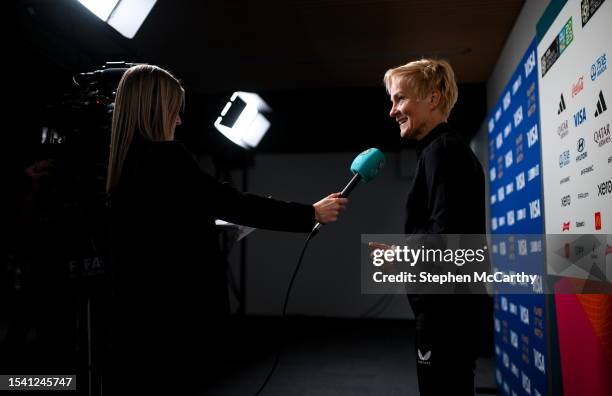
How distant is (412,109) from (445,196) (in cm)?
34

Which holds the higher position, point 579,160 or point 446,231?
point 579,160

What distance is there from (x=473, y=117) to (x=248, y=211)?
13.5ft

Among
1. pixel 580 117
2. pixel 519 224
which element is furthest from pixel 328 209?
pixel 519 224

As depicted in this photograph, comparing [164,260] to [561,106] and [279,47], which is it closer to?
[561,106]

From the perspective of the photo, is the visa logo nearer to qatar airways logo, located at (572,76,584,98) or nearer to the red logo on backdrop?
qatar airways logo, located at (572,76,584,98)

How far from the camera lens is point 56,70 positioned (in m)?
3.20

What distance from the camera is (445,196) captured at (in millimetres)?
1188

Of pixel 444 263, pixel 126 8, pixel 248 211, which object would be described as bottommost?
pixel 444 263

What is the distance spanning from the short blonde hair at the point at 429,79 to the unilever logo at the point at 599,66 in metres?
0.47

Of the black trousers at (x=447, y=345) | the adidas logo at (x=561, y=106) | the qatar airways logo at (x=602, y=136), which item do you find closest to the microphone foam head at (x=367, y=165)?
the black trousers at (x=447, y=345)

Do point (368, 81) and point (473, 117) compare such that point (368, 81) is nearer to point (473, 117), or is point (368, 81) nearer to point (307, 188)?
point (473, 117)

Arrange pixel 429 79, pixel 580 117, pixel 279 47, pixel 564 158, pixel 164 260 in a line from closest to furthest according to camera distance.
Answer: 1. pixel 164 260
2. pixel 429 79
3. pixel 580 117
4. pixel 564 158
5. pixel 279 47

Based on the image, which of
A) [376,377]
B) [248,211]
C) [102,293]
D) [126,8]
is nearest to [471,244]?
[248,211]

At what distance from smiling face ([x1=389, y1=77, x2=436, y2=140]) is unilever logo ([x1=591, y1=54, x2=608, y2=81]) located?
54cm
